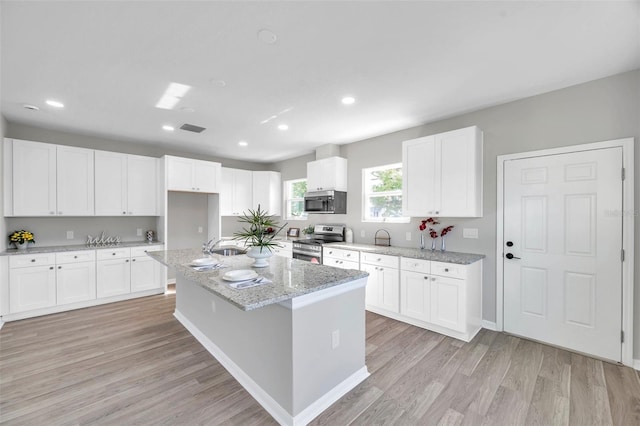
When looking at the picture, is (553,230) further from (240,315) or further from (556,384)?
(240,315)

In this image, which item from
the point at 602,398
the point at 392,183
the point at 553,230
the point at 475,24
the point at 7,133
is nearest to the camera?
the point at 475,24

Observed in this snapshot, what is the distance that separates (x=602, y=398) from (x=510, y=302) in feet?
3.68

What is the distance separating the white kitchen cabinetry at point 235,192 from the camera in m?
5.78

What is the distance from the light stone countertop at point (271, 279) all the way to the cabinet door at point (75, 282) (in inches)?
79.5

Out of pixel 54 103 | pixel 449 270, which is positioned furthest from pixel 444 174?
pixel 54 103

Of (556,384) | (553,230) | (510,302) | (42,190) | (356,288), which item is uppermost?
(42,190)

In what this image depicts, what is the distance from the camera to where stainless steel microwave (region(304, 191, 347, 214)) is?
4.67 m

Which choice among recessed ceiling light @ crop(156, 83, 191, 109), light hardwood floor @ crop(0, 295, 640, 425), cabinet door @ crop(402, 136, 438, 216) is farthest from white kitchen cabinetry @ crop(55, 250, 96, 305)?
cabinet door @ crop(402, 136, 438, 216)

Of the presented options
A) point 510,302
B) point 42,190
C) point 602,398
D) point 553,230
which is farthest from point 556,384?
point 42,190

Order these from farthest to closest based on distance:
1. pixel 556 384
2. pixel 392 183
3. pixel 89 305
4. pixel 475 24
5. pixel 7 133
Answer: pixel 392 183 < pixel 89 305 < pixel 7 133 < pixel 556 384 < pixel 475 24

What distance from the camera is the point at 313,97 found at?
295cm

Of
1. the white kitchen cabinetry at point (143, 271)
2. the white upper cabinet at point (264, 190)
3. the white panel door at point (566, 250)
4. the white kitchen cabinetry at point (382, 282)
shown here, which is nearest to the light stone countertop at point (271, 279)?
the white kitchen cabinetry at point (382, 282)

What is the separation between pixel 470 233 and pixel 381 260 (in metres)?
1.15

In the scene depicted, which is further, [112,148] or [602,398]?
[112,148]
